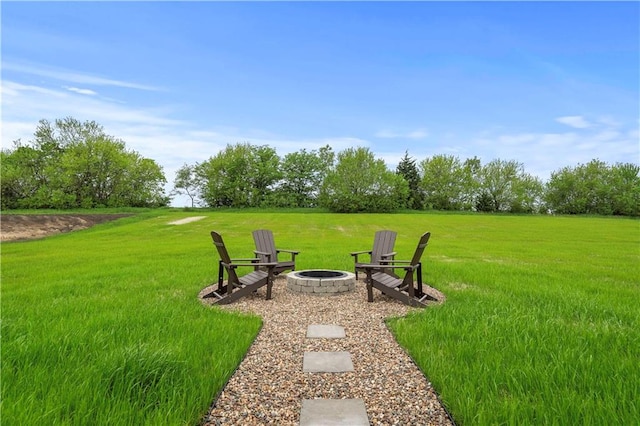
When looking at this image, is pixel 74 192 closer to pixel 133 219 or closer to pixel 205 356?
pixel 133 219

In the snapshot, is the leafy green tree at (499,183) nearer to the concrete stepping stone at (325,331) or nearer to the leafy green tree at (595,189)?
the leafy green tree at (595,189)

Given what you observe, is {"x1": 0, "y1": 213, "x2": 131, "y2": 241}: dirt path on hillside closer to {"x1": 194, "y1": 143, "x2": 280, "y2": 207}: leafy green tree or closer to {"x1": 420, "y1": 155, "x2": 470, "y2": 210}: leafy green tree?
{"x1": 194, "y1": 143, "x2": 280, "y2": 207}: leafy green tree

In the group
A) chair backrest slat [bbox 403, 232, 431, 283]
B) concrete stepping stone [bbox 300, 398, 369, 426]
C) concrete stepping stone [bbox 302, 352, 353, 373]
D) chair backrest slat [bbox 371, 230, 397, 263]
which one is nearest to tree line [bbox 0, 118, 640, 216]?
chair backrest slat [bbox 371, 230, 397, 263]

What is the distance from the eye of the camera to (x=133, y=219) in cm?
3050

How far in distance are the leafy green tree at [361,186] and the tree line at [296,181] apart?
0.46 ft

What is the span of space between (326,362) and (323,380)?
390 millimetres

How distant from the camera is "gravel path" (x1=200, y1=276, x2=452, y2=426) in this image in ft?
8.71

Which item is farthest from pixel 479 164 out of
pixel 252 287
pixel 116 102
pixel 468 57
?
pixel 252 287

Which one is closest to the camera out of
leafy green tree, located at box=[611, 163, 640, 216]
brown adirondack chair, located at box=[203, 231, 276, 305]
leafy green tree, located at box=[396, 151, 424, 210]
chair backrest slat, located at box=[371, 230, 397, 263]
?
brown adirondack chair, located at box=[203, 231, 276, 305]

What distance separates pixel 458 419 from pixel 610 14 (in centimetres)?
1257

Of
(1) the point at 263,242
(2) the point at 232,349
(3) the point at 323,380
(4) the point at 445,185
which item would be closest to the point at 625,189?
(4) the point at 445,185

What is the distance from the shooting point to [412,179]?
187 ft

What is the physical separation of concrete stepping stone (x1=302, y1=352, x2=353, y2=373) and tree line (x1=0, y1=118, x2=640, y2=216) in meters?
43.7

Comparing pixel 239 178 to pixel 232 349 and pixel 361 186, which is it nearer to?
pixel 361 186
